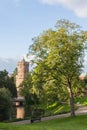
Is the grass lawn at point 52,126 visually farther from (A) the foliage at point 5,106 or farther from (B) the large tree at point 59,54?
(A) the foliage at point 5,106

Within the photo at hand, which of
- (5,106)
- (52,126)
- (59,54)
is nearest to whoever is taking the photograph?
(52,126)

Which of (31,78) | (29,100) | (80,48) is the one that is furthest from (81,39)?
(29,100)

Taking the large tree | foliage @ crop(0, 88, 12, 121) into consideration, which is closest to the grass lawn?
the large tree

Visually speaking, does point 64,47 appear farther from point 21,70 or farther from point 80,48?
point 21,70

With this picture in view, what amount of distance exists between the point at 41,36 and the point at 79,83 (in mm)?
6954

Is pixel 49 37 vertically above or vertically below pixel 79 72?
above

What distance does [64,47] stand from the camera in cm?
3625

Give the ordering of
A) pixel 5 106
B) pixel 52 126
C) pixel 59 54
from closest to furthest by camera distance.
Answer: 1. pixel 52 126
2. pixel 59 54
3. pixel 5 106

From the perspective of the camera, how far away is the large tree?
36.3m

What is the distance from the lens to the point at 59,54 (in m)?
36.4

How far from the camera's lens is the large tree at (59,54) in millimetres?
36281

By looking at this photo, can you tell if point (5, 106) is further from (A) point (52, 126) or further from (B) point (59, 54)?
(A) point (52, 126)

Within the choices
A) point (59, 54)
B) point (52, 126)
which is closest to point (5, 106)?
point (59, 54)

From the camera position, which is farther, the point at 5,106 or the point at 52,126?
the point at 5,106
